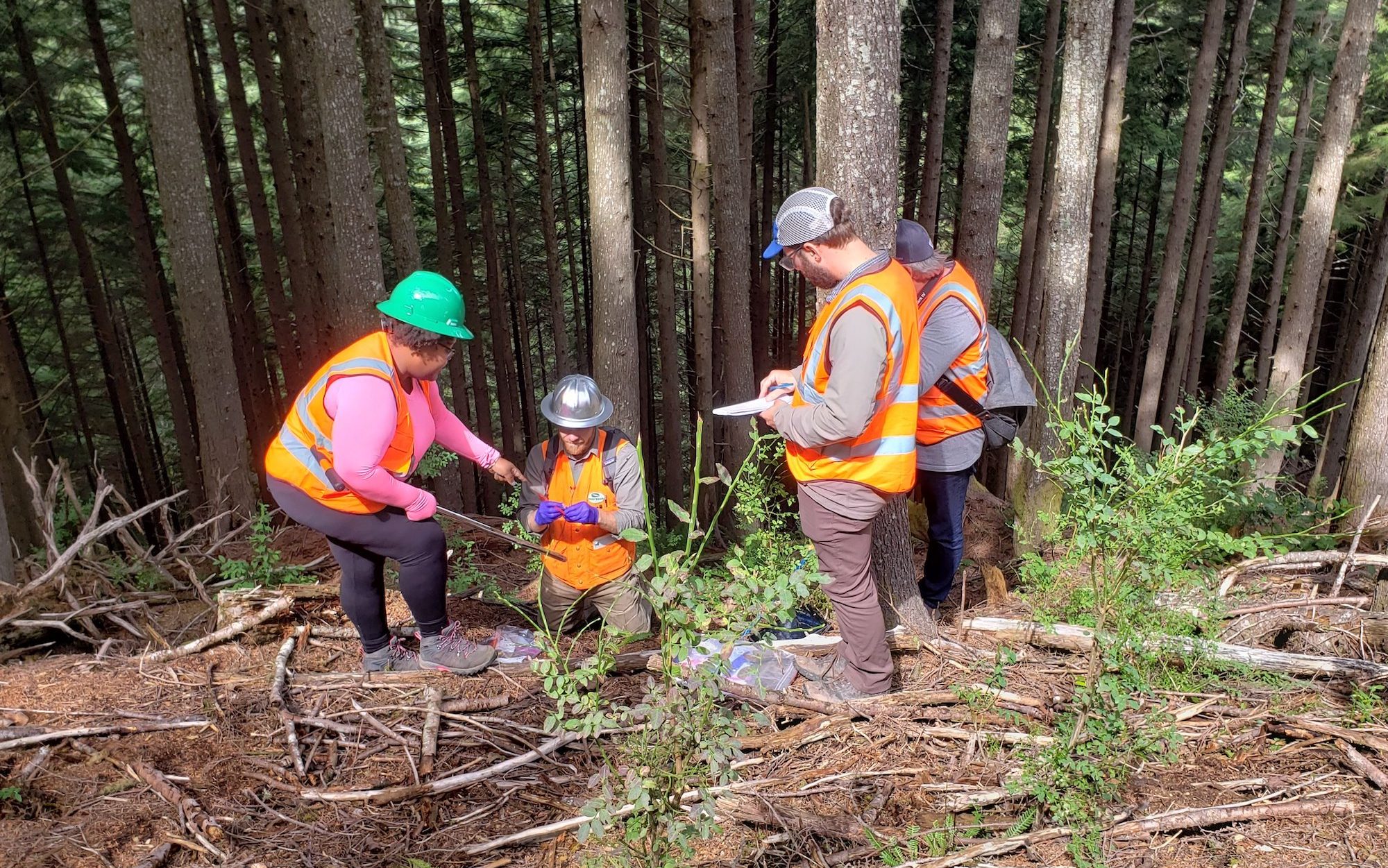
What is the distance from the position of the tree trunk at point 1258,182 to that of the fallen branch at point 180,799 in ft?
50.4

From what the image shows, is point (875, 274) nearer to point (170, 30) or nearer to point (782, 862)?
point (782, 862)

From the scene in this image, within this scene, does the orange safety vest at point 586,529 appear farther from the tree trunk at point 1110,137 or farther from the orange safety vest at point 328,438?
the tree trunk at point 1110,137

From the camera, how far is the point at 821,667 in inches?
147

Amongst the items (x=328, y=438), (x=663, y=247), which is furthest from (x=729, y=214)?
(x=328, y=438)

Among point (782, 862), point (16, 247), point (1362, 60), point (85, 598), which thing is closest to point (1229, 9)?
point (1362, 60)

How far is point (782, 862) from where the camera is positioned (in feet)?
8.37

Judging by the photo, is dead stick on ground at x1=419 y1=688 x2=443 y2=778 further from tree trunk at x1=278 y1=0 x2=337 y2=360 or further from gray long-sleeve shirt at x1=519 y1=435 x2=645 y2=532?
tree trunk at x1=278 y1=0 x2=337 y2=360

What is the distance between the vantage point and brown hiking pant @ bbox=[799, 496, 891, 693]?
3.32 metres

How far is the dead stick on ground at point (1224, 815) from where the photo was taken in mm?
2568

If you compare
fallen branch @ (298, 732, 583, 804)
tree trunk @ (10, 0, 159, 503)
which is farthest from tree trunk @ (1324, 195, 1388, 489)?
tree trunk @ (10, 0, 159, 503)

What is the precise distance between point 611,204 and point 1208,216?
12.7 metres

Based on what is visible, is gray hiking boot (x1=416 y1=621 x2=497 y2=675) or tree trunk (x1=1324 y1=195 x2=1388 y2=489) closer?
gray hiking boot (x1=416 y1=621 x2=497 y2=675)

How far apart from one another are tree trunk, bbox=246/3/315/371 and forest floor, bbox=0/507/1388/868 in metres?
7.85

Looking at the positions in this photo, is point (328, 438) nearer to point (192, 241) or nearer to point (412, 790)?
point (412, 790)
